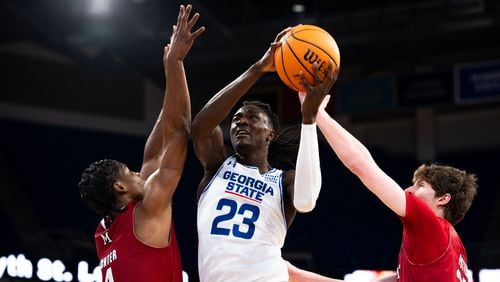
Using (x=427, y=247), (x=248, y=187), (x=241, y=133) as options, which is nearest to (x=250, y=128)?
(x=241, y=133)

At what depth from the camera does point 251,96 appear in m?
16.9

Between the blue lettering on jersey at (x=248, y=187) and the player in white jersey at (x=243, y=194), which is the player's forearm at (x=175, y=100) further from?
the blue lettering on jersey at (x=248, y=187)

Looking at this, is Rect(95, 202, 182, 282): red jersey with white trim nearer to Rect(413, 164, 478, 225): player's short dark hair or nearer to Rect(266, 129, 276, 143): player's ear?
Rect(266, 129, 276, 143): player's ear

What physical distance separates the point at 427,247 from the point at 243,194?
0.97m

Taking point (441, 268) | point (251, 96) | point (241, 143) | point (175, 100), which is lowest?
point (441, 268)

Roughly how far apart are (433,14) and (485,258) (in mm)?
4812

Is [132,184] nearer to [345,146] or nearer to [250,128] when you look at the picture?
[250,128]

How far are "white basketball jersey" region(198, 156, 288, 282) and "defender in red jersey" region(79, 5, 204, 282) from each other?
0.21 meters

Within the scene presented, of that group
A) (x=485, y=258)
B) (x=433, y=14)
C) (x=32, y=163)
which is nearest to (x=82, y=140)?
(x=32, y=163)

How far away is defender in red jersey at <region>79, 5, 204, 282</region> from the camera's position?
14.5 feet

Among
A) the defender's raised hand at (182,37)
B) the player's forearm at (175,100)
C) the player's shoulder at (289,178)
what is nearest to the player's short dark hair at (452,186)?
the player's shoulder at (289,178)

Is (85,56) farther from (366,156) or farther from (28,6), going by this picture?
(366,156)

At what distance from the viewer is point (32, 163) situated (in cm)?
1600

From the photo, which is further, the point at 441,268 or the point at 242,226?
the point at 242,226
